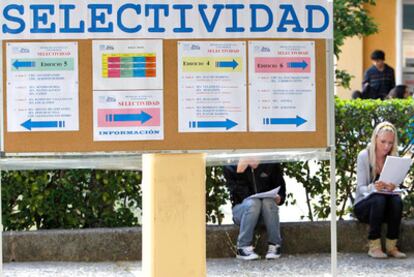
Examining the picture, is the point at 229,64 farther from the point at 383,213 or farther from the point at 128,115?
the point at 383,213

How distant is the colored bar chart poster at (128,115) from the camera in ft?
20.7

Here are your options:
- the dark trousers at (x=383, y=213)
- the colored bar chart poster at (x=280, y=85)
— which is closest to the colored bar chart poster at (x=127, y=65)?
the colored bar chart poster at (x=280, y=85)

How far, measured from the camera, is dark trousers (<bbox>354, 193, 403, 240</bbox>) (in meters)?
8.57

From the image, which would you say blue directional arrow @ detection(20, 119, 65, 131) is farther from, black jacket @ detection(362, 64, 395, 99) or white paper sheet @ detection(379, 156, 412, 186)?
black jacket @ detection(362, 64, 395, 99)

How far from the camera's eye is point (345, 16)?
1145 cm

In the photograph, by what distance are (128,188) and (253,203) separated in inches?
42.8

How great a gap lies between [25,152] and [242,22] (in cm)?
154

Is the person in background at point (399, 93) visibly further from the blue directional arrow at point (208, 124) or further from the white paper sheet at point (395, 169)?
the blue directional arrow at point (208, 124)

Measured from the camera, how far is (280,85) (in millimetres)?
6426

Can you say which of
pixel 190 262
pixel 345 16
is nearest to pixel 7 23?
pixel 190 262

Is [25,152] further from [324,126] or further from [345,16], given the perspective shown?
[345,16]

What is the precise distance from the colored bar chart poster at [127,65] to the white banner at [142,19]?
2.3 inches

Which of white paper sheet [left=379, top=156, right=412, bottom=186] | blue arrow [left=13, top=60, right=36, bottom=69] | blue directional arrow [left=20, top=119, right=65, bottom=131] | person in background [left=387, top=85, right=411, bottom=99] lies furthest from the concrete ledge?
person in background [left=387, top=85, right=411, bottom=99]

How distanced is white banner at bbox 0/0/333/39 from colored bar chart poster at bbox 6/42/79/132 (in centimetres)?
10
